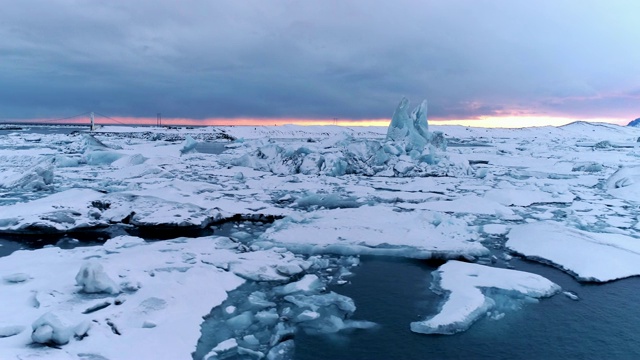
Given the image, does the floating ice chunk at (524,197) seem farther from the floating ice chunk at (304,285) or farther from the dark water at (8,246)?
the dark water at (8,246)

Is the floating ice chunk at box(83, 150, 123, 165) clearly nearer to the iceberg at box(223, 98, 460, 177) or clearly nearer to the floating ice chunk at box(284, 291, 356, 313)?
the iceberg at box(223, 98, 460, 177)

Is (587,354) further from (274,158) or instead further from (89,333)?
(274,158)

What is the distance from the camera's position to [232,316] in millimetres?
5258

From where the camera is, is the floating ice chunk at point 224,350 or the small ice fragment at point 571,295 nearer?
the floating ice chunk at point 224,350

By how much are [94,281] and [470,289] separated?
15.9 ft

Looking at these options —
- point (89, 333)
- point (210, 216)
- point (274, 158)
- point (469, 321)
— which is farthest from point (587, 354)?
point (274, 158)

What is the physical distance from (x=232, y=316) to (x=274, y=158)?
15253mm

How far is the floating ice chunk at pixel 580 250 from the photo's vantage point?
6979 millimetres

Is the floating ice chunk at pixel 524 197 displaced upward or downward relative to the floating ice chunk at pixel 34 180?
upward

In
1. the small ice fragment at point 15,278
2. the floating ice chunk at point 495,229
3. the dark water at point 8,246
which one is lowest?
the dark water at point 8,246

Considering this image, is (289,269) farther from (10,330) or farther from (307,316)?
(10,330)

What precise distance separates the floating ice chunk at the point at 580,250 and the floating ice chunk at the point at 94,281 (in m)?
6.68

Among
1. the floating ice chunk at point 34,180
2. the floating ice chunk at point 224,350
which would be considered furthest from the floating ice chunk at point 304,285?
the floating ice chunk at point 34,180

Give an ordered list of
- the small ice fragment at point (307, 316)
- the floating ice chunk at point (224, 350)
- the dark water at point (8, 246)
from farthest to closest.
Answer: the dark water at point (8, 246) → the small ice fragment at point (307, 316) → the floating ice chunk at point (224, 350)
